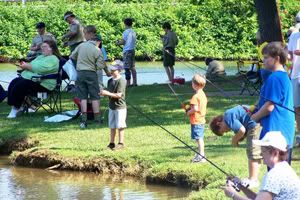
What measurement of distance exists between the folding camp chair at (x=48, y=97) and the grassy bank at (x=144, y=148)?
0.18 m

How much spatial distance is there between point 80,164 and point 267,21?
7.44 metres

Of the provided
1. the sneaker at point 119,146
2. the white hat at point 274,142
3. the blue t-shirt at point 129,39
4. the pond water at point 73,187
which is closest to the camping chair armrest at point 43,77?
the pond water at point 73,187

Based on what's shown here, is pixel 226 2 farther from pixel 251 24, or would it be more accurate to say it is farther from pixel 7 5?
pixel 7 5

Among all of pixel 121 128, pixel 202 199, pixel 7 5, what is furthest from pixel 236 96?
pixel 7 5

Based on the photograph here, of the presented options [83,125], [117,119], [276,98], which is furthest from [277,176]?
[83,125]

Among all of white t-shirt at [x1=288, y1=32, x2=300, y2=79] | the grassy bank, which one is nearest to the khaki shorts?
the grassy bank

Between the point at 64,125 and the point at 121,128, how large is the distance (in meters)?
2.51

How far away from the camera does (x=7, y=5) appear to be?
36719mm

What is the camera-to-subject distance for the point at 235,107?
912 centimetres

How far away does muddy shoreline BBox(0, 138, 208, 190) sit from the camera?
415 inches

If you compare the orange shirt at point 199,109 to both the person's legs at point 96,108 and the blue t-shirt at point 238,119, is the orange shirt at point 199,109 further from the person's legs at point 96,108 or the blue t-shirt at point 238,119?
the person's legs at point 96,108

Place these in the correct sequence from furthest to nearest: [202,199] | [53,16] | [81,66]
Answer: [53,16]
[81,66]
[202,199]

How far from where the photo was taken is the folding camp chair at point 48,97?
1566cm

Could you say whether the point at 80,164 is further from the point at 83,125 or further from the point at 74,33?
the point at 74,33
